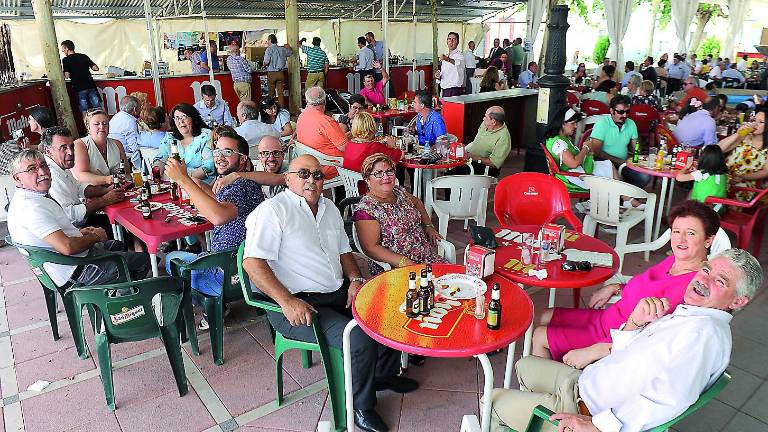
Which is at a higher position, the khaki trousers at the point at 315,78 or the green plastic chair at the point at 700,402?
the khaki trousers at the point at 315,78

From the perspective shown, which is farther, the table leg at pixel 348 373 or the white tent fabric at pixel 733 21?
the white tent fabric at pixel 733 21

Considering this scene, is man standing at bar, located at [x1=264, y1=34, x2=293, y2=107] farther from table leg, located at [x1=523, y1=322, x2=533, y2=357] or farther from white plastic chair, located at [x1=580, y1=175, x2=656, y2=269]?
table leg, located at [x1=523, y1=322, x2=533, y2=357]

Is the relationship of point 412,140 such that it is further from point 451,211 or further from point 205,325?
point 205,325

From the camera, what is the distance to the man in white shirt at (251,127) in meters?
5.62

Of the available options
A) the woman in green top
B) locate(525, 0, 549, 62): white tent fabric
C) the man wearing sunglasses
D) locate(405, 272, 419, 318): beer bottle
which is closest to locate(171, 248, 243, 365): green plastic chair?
the man wearing sunglasses

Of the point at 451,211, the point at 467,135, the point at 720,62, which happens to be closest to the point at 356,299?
the point at 451,211

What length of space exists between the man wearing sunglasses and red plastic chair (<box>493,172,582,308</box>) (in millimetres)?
1333

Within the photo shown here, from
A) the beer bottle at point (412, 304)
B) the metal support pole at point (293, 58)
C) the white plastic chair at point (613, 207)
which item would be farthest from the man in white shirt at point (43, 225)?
the metal support pole at point (293, 58)

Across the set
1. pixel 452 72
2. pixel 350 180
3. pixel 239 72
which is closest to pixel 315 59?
A: pixel 239 72

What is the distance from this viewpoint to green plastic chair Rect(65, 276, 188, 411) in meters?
2.53

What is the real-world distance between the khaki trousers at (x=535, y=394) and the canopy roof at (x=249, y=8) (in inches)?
457

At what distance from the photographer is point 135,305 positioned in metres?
2.61

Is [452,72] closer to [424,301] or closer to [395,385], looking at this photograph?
[395,385]

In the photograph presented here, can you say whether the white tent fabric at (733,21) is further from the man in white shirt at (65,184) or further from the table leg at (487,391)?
the table leg at (487,391)
